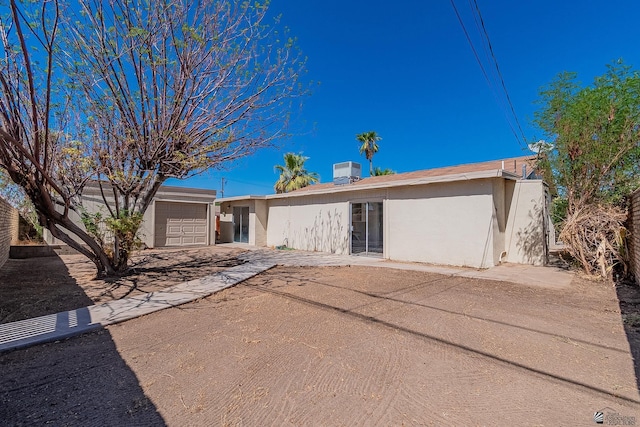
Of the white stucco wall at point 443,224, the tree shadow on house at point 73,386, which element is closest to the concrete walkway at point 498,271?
the white stucco wall at point 443,224

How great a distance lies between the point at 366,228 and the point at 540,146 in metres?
5.99

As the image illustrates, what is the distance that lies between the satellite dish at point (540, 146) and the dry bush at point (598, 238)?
194cm

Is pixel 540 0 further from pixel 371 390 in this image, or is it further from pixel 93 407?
Answer: pixel 93 407

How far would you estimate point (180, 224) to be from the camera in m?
15.3

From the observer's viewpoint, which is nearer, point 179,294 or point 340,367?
point 340,367

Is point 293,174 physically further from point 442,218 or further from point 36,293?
point 36,293

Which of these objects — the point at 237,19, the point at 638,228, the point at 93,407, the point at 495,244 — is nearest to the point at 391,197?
the point at 495,244

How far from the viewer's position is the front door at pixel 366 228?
1136 cm

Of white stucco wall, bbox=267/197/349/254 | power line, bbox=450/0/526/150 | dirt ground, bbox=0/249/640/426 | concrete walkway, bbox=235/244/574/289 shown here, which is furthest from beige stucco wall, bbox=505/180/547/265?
white stucco wall, bbox=267/197/349/254

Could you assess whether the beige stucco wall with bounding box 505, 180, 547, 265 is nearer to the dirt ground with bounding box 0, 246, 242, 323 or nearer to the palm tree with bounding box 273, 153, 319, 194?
the dirt ground with bounding box 0, 246, 242, 323

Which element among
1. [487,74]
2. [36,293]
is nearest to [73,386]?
[36,293]

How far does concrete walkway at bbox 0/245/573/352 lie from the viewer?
3.81 m

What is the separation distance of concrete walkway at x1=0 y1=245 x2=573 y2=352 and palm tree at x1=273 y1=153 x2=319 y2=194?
1304 centimetres

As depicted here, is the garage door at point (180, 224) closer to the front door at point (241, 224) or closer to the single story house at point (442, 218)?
the front door at point (241, 224)
